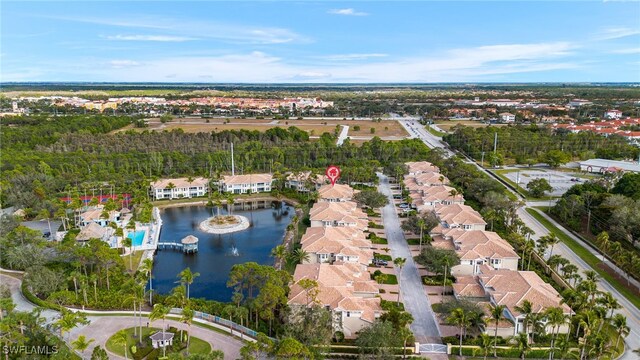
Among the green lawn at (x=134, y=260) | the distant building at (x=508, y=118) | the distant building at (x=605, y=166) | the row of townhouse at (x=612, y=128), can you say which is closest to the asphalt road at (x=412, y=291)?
the green lawn at (x=134, y=260)

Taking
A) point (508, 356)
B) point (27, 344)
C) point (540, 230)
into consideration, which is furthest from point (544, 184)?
point (27, 344)

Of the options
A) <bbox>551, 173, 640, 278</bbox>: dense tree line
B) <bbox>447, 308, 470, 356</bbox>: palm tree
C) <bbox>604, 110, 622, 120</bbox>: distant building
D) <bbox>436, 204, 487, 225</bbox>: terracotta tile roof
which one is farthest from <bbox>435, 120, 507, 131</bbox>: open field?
<bbox>447, 308, 470, 356</bbox>: palm tree

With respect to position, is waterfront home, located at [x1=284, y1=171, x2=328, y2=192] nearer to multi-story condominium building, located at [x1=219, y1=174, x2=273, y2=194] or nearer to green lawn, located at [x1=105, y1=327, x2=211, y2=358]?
multi-story condominium building, located at [x1=219, y1=174, x2=273, y2=194]

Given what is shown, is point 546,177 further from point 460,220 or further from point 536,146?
point 460,220

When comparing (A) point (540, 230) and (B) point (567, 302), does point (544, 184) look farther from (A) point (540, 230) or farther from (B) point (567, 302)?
(B) point (567, 302)

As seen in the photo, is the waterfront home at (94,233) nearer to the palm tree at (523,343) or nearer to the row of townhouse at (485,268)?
the row of townhouse at (485,268)
